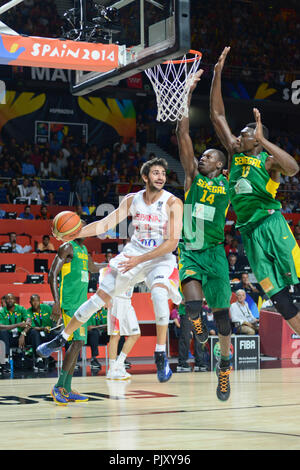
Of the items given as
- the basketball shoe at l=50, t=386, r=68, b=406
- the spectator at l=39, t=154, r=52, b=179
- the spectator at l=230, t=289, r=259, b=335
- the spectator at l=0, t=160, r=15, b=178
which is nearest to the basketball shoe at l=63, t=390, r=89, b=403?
the basketball shoe at l=50, t=386, r=68, b=406

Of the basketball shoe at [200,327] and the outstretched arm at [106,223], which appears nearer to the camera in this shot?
the basketball shoe at [200,327]

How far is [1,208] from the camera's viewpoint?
55.8 ft

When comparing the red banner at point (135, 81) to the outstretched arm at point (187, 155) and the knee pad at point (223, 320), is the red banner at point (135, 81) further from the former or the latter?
the knee pad at point (223, 320)

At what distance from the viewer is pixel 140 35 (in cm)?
771

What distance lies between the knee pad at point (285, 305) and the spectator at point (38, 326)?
664 cm

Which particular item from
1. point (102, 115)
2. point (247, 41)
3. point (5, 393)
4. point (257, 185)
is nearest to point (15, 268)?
point (5, 393)

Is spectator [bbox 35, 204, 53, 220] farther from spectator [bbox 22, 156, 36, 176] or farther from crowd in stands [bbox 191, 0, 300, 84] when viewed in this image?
crowd in stands [bbox 191, 0, 300, 84]

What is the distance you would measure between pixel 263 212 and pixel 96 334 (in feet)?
21.0

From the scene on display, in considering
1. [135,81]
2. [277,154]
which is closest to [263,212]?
[277,154]

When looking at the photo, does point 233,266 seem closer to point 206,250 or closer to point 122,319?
point 122,319

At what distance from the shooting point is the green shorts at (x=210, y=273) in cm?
658

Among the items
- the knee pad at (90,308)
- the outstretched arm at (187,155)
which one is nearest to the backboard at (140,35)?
the outstretched arm at (187,155)

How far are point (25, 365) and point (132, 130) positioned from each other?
15303 mm

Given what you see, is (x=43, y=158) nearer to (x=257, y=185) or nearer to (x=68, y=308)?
(x=68, y=308)
